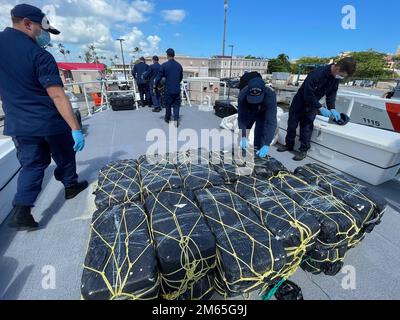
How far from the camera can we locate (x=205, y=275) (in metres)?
1.14

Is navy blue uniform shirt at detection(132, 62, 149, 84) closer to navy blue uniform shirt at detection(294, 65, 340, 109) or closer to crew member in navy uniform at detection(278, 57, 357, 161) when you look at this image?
crew member in navy uniform at detection(278, 57, 357, 161)

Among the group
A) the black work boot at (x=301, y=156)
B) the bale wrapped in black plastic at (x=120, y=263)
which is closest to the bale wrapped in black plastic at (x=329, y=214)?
the bale wrapped in black plastic at (x=120, y=263)

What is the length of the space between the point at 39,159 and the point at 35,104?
0.45 meters

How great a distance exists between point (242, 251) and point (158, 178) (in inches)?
35.8

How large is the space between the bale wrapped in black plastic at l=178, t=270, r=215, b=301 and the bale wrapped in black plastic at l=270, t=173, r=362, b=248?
2.34 ft

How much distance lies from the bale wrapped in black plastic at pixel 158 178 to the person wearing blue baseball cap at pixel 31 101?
0.70 m

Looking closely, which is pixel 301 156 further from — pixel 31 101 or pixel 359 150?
pixel 31 101

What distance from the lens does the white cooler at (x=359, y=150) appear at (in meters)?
2.24

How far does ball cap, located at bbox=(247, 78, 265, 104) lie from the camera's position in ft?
6.99

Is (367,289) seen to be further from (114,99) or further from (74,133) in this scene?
(114,99)

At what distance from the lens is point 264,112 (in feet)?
8.40

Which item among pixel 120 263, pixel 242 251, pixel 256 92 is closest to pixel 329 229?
pixel 242 251

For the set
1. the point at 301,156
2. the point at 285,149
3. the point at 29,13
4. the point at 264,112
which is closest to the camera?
the point at 29,13
